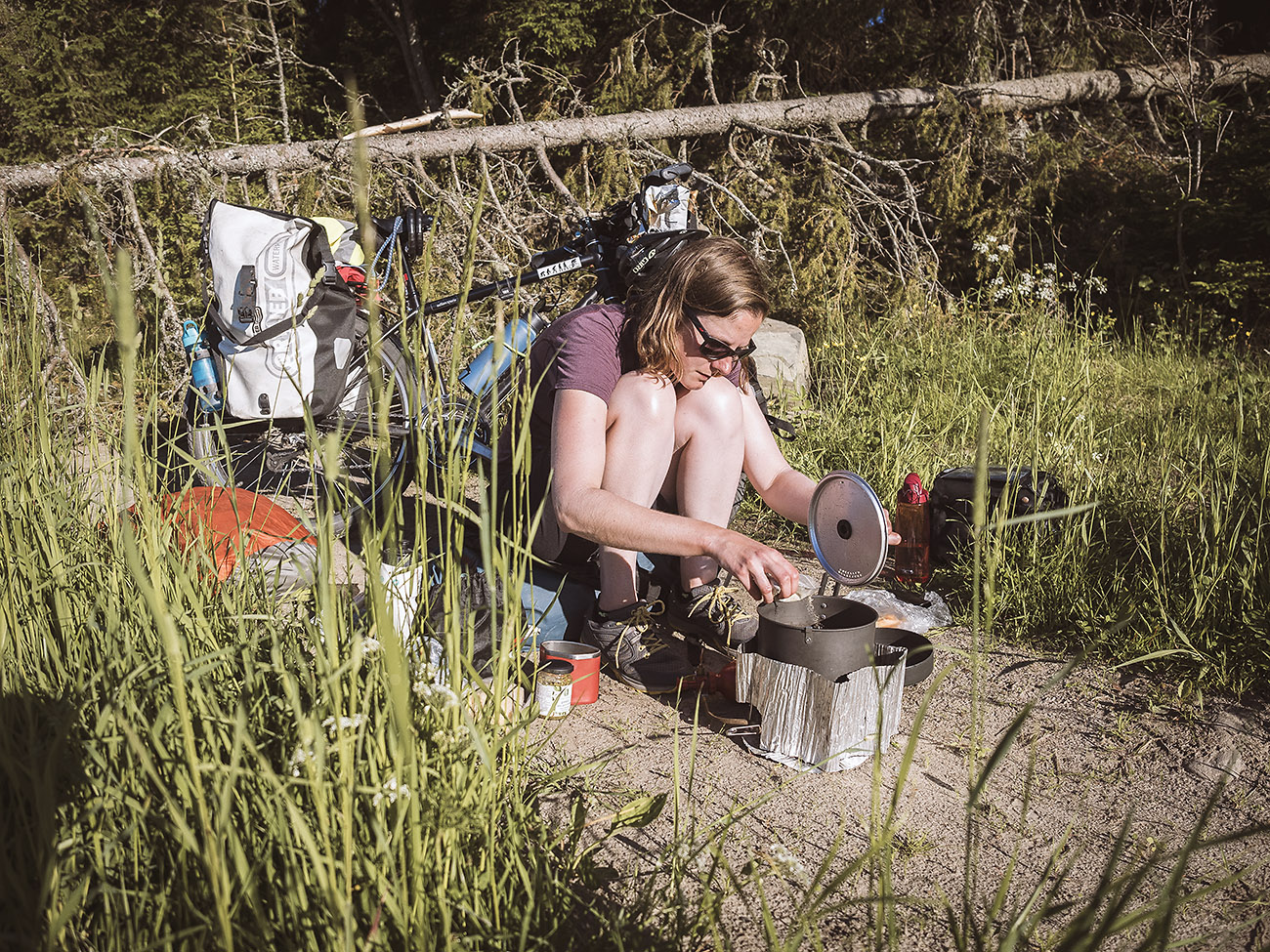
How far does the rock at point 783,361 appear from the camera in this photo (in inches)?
184

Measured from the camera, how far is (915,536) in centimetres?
301

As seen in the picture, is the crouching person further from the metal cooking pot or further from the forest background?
the forest background

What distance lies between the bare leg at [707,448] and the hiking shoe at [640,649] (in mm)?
160

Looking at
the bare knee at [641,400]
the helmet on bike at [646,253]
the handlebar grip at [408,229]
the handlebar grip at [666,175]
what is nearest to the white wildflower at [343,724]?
the bare knee at [641,400]

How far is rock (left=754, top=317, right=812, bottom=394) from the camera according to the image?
4.68 metres

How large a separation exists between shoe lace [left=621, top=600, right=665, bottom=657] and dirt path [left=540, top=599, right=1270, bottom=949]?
13 centimetres

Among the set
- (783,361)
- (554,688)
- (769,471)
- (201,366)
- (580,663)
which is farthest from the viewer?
(783,361)

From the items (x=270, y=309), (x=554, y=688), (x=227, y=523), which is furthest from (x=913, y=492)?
(x=270, y=309)

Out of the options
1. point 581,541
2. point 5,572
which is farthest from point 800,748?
point 5,572

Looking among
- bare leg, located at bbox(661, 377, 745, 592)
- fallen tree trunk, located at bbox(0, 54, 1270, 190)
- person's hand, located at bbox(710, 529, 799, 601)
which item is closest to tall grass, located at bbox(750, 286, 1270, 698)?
person's hand, located at bbox(710, 529, 799, 601)

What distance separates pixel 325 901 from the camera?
0.93 metres

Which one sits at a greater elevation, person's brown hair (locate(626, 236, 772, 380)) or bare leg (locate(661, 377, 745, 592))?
person's brown hair (locate(626, 236, 772, 380))

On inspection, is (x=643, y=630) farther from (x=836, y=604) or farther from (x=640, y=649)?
(x=836, y=604)

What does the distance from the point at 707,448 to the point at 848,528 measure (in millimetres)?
573
